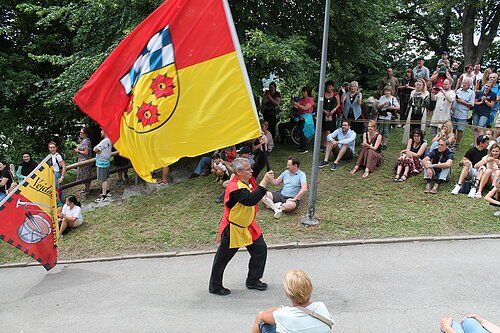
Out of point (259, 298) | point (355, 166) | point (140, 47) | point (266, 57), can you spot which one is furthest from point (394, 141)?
point (140, 47)

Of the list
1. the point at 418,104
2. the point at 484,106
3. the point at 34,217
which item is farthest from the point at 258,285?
the point at 484,106

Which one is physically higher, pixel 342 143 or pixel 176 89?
pixel 176 89

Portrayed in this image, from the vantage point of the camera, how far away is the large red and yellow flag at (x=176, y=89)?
5355 millimetres

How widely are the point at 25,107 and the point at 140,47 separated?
412 inches

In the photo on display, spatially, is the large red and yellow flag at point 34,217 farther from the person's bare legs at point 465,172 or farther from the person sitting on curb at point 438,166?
the person's bare legs at point 465,172

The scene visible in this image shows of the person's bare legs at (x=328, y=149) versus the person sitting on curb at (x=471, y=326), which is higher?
the person sitting on curb at (x=471, y=326)

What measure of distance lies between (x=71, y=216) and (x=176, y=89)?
5103mm

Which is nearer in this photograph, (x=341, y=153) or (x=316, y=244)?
(x=316, y=244)

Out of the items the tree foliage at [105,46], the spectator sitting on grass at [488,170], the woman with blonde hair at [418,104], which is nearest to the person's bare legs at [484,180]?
the spectator sitting on grass at [488,170]

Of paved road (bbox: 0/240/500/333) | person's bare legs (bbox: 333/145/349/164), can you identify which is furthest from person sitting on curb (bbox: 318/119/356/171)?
paved road (bbox: 0/240/500/333)

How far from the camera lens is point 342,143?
34.4ft

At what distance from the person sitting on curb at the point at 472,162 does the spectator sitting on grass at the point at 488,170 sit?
0.10 meters

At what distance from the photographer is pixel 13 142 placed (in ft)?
42.6

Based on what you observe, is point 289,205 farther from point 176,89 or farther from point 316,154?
point 176,89
